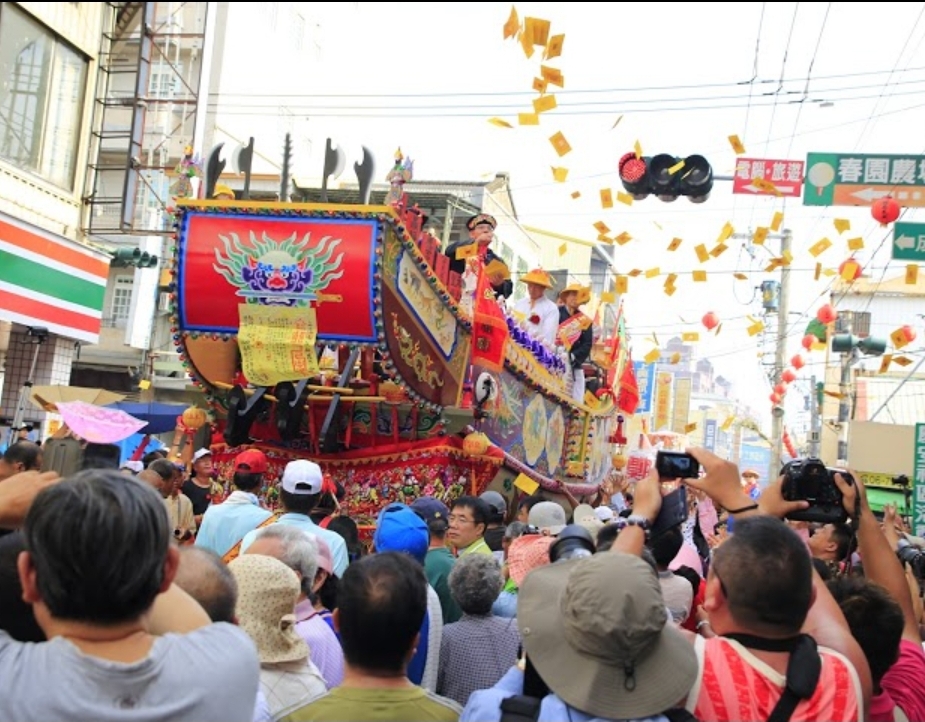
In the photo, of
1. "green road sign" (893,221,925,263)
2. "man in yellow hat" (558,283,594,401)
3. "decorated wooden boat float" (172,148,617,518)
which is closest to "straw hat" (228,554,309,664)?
"decorated wooden boat float" (172,148,617,518)

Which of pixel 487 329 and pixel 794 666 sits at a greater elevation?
pixel 487 329

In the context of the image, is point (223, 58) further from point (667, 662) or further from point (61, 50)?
point (667, 662)

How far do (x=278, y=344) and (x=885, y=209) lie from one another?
7.07m

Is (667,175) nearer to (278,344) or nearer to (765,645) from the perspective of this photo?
(278,344)

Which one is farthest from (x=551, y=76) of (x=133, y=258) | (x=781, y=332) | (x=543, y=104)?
(x=781, y=332)

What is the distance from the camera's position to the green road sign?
38.0 ft

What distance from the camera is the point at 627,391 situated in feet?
61.4

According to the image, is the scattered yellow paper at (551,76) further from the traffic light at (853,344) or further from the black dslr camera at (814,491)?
the traffic light at (853,344)

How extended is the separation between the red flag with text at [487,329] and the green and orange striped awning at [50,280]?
6788 mm

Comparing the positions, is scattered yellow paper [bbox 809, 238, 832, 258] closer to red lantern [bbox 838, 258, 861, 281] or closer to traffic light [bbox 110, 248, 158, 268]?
red lantern [bbox 838, 258, 861, 281]

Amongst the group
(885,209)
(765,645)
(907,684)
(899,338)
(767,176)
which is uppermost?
(767,176)

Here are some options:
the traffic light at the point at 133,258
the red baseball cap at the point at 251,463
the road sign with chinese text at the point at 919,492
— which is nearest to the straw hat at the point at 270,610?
the red baseball cap at the point at 251,463

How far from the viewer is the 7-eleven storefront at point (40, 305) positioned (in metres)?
14.2

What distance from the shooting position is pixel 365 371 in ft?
34.6
